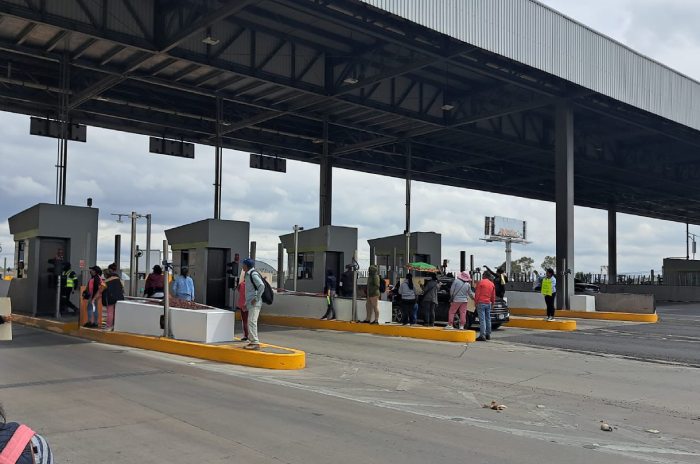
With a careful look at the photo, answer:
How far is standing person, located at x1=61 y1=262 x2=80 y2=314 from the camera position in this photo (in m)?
18.8

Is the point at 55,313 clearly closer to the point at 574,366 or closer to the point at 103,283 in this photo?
the point at 103,283

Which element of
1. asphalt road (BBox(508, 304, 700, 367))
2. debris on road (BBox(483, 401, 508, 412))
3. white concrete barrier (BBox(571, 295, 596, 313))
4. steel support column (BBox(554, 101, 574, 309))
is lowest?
debris on road (BBox(483, 401, 508, 412))

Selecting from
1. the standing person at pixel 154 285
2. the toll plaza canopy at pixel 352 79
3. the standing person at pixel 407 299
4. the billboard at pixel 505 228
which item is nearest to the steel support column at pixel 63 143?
the toll plaza canopy at pixel 352 79

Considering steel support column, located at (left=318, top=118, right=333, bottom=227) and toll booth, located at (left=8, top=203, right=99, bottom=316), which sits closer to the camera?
toll booth, located at (left=8, top=203, right=99, bottom=316)

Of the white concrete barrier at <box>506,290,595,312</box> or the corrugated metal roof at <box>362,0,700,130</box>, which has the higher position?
the corrugated metal roof at <box>362,0,700,130</box>

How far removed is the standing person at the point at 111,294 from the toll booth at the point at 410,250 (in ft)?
47.0

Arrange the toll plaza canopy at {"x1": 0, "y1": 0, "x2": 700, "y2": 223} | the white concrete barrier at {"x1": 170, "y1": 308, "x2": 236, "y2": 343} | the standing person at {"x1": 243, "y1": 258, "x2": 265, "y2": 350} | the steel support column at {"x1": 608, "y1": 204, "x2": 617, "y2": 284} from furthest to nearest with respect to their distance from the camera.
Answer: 1. the steel support column at {"x1": 608, "y1": 204, "x2": 617, "y2": 284}
2. the toll plaza canopy at {"x1": 0, "y1": 0, "x2": 700, "y2": 223}
3. the white concrete barrier at {"x1": 170, "y1": 308, "x2": 236, "y2": 343}
4. the standing person at {"x1": 243, "y1": 258, "x2": 265, "y2": 350}

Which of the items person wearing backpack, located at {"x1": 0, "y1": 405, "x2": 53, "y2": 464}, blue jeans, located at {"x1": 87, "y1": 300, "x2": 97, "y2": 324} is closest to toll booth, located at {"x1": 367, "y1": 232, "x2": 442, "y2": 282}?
blue jeans, located at {"x1": 87, "y1": 300, "x2": 97, "y2": 324}

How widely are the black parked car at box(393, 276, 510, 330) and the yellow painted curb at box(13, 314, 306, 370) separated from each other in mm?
7407

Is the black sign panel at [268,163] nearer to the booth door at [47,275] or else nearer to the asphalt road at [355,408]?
the booth door at [47,275]

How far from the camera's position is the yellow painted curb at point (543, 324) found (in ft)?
65.2

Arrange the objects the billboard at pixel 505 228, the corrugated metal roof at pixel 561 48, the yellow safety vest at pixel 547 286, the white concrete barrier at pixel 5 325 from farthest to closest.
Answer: the billboard at pixel 505 228
the yellow safety vest at pixel 547 286
the corrugated metal roof at pixel 561 48
the white concrete barrier at pixel 5 325

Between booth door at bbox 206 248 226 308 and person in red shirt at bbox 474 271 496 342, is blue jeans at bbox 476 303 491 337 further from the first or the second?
booth door at bbox 206 248 226 308

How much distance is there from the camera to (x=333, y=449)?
241 inches
